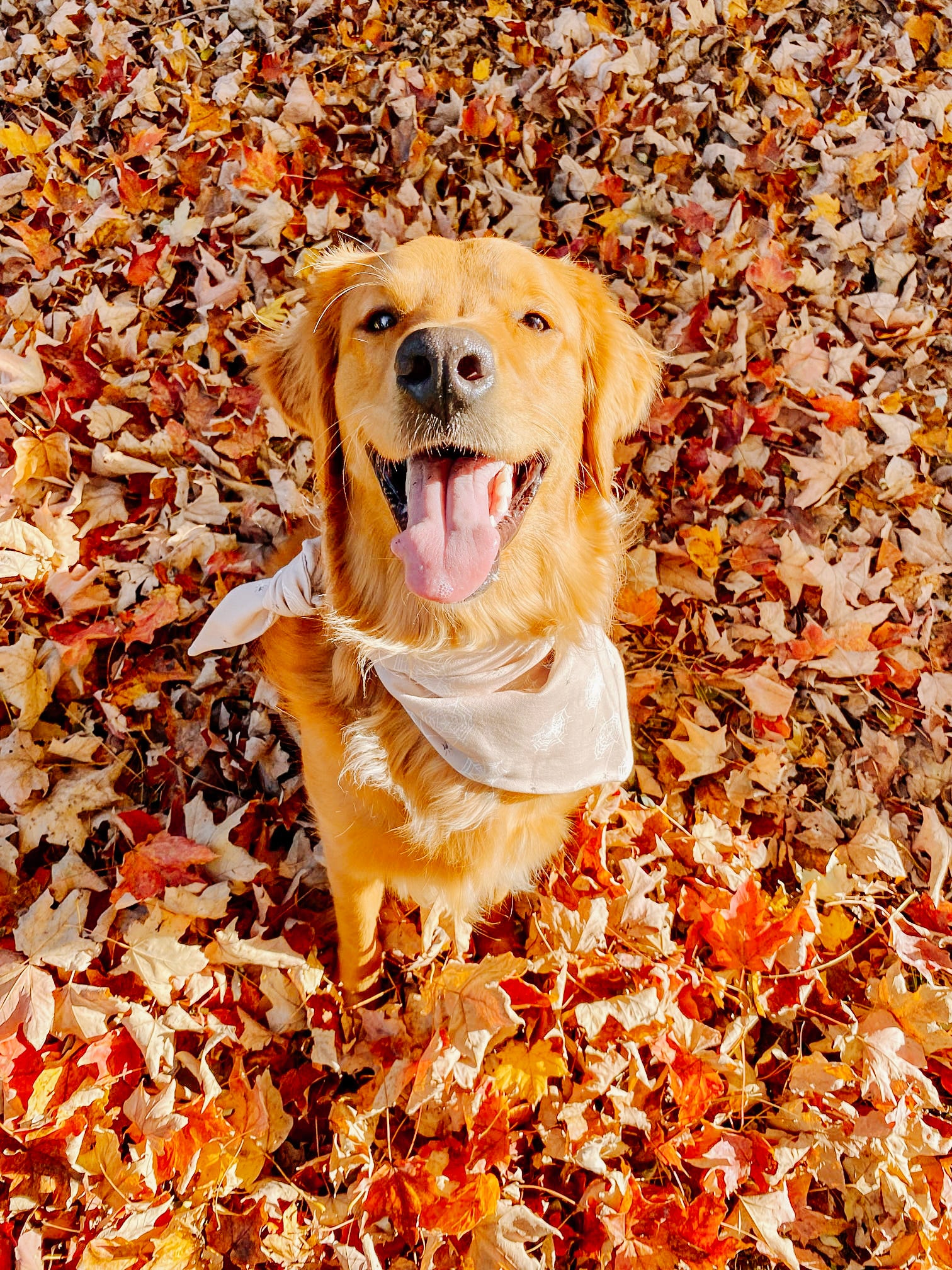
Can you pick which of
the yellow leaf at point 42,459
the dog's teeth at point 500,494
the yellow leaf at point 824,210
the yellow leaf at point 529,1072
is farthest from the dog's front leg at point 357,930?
the yellow leaf at point 824,210

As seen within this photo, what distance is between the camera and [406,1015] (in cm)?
248

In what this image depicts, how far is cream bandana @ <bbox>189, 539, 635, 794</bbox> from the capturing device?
6.35 feet

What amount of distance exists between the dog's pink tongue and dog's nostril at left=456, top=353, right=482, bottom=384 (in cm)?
22

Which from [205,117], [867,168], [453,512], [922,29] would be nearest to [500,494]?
A: [453,512]

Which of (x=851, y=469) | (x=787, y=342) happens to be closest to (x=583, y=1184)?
(x=851, y=469)

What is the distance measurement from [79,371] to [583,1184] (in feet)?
12.1

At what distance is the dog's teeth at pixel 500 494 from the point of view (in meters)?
1.86

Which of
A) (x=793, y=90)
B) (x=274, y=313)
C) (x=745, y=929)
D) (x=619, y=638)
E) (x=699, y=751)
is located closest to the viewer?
(x=745, y=929)

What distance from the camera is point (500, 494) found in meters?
1.88

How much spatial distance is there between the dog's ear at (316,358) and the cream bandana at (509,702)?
1.12ft

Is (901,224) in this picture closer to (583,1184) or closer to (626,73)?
(626,73)

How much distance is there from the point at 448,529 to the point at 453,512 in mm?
49

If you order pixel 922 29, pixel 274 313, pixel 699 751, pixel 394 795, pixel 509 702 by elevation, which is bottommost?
pixel 699 751

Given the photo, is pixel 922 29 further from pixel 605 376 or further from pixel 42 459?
pixel 42 459
